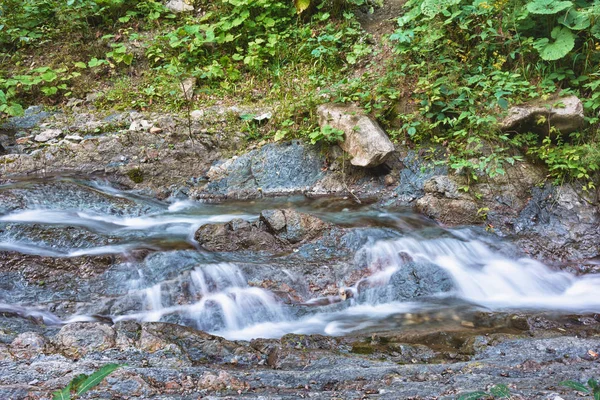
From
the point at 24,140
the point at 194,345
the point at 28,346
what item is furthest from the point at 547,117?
the point at 24,140

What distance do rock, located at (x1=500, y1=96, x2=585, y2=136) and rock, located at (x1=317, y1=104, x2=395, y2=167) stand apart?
1506mm

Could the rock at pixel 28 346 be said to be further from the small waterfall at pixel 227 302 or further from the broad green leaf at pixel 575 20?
the broad green leaf at pixel 575 20

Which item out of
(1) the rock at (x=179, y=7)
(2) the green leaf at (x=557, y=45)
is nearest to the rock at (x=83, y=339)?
(2) the green leaf at (x=557, y=45)

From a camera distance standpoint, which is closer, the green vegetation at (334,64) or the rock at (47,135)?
the green vegetation at (334,64)

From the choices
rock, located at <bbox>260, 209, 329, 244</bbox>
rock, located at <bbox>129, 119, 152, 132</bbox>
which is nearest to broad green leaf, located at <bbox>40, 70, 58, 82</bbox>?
rock, located at <bbox>129, 119, 152, 132</bbox>

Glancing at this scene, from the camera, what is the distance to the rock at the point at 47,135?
700 cm

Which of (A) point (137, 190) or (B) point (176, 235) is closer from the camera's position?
(B) point (176, 235)

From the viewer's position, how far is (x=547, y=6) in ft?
18.7

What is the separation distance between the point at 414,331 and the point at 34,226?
4001 mm

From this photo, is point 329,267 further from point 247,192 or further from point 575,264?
point 575,264

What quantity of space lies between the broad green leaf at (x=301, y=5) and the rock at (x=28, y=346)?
7039mm

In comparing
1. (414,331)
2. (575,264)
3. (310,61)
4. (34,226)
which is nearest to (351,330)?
(414,331)

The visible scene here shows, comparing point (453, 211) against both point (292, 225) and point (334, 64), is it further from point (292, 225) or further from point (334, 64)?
point (334, 64)

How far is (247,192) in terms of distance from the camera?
6488mm
